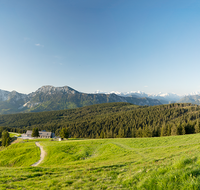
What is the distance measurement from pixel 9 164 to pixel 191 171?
56073 mm

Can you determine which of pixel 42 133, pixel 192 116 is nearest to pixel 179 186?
pixel 42 133

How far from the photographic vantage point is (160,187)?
673 cm

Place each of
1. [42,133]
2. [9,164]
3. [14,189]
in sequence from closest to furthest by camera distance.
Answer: [14,189] → [9,164] → [42,133]

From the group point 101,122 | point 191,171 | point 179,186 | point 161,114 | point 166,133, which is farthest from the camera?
point 101,122

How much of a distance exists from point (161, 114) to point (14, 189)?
631 feet

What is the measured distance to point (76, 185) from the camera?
10.1 metres

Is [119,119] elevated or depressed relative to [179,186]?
depressed

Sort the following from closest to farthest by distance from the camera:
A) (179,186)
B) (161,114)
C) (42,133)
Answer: (179,186)
(42,133)
(161,114)

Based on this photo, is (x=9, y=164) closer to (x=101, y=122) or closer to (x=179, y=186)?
(x=179, y=186)

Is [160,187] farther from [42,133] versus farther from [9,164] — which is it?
[42,133]

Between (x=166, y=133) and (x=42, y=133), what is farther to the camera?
(x=42, y=133)

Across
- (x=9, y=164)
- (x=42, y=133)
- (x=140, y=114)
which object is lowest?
(x=42, y=133)

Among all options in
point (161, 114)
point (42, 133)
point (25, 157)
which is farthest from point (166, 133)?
point (42, 133)

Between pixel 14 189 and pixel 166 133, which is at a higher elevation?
pixel 14 189
